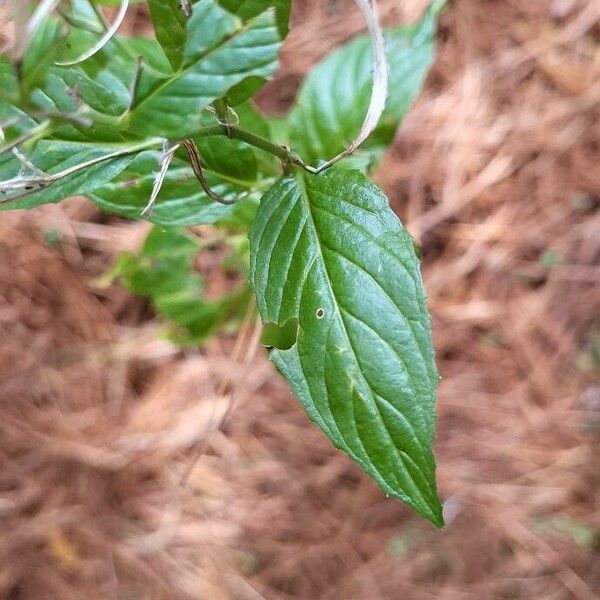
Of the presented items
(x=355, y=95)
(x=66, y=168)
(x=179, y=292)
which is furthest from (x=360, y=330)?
(x=179, y=292)

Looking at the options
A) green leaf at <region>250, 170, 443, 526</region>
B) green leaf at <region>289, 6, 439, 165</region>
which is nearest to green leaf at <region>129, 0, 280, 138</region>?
green leaf at <region>250, 170, 443, 526</region>

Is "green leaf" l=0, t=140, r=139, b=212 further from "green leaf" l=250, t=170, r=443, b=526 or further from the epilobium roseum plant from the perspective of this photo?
"green leaf" l=250, t=170, r=443, b=526

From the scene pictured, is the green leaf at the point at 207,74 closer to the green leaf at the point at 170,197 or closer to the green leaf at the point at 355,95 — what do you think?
the green leaf at the point at 170,197

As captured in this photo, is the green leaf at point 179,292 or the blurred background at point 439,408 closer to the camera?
the green leaf at point 179,292

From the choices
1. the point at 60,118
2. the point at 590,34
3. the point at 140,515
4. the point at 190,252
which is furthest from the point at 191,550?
the point at 590,34

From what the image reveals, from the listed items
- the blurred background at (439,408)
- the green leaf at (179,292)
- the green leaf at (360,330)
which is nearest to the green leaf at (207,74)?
the green leaf at (360,330)
